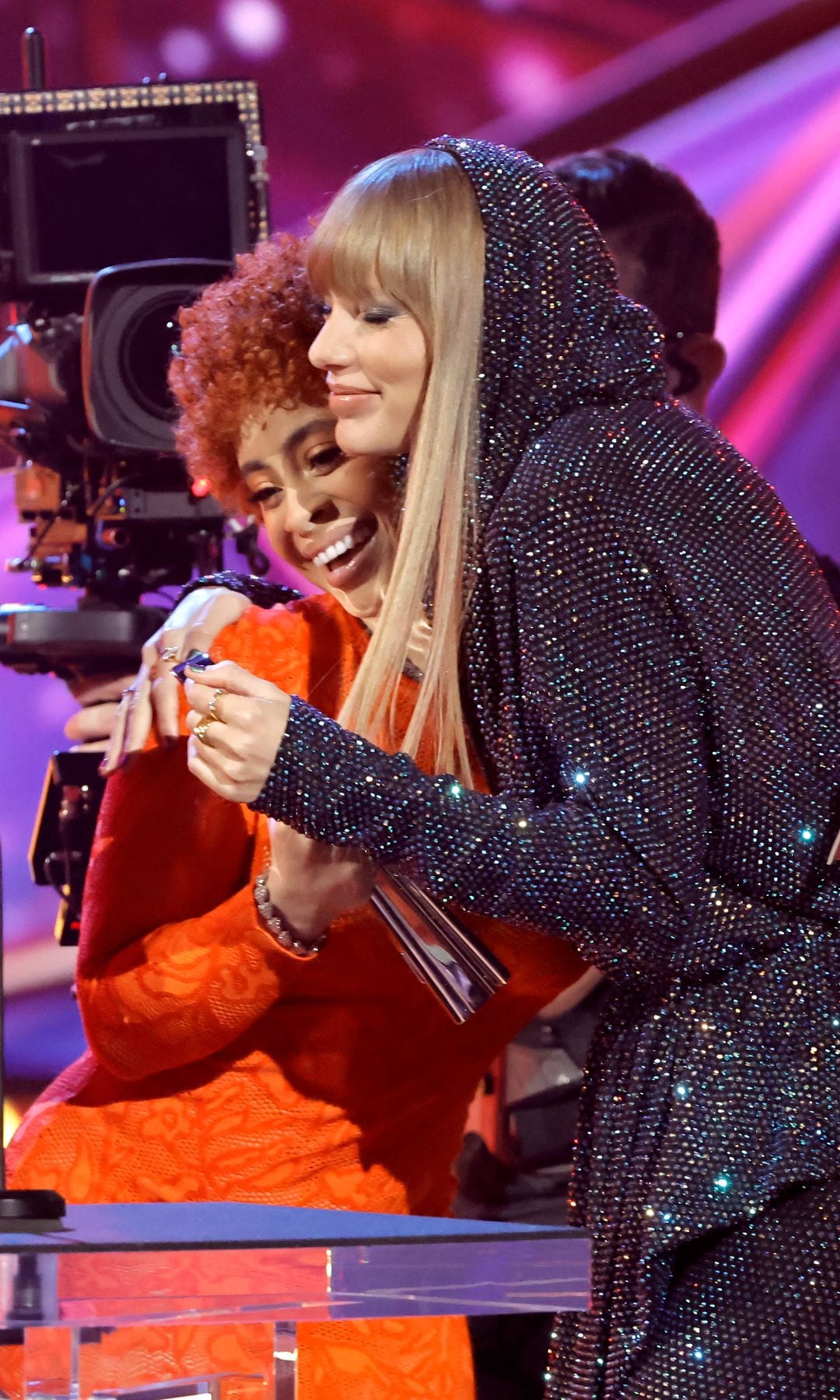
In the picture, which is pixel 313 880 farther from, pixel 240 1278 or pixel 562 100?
pixel 562 100

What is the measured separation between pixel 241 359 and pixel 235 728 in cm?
62

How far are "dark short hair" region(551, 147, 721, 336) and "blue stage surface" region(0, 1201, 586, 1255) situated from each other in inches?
64.6

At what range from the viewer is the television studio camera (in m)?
1.97

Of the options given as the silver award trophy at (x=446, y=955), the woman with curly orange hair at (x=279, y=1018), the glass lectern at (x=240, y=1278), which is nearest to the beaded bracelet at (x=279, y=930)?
the woman with curly orange hair at (x=279, y=1018)

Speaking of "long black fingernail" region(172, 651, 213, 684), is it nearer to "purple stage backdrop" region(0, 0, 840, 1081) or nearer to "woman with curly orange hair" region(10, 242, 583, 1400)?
"woman with curly orange hair" region(10, 242, 583, 1400)

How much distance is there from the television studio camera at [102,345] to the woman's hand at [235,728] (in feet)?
2.78

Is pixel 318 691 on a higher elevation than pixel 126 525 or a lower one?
lower

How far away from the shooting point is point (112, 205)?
217 cm

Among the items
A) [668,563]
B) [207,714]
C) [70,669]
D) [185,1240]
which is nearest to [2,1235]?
[185,1240]

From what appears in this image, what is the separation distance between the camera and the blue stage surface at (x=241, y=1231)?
77 cm

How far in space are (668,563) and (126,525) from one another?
1.08 meters

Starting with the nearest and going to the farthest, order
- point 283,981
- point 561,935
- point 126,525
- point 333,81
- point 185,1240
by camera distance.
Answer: point 185,1240 < point 561,935 < point 283,981 < point 126,525 < point 333,81

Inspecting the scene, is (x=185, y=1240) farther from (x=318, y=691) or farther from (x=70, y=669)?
(x=70, y=669)

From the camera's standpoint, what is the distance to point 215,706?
1.14 meters
